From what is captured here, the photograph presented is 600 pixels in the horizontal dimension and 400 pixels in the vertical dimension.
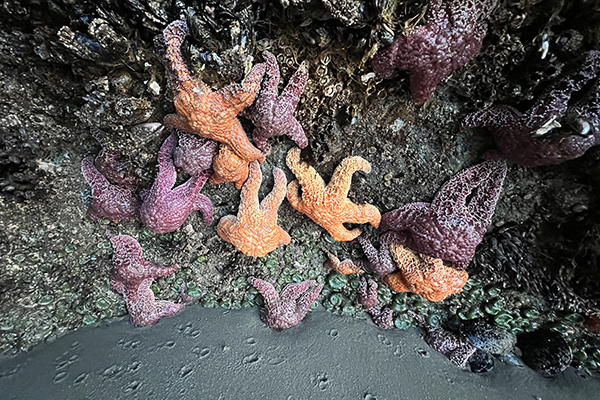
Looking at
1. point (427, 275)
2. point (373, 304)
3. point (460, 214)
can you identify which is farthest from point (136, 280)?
point (460, 214)

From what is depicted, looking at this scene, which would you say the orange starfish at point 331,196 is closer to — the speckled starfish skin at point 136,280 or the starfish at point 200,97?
the starfish at point 200,97

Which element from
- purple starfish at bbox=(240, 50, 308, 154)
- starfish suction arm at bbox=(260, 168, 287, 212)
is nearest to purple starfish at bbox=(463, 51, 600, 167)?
purple starfish at bbox=(240, 50, 308, 154)

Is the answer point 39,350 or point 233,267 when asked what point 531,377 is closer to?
point 233,267

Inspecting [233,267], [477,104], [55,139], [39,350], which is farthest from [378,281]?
[39,350]

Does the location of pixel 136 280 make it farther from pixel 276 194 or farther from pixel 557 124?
pixel 557 124

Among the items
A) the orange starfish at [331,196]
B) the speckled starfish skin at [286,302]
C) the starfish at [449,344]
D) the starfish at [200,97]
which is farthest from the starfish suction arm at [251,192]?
the starfish at [449,344]

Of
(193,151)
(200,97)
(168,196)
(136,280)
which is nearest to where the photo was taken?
(200,97)
